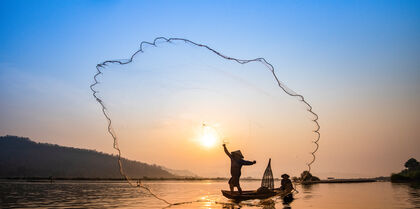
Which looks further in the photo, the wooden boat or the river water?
the river water

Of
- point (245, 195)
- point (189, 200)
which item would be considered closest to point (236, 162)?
point (245, 195)

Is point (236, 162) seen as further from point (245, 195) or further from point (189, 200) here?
point (189, 200)

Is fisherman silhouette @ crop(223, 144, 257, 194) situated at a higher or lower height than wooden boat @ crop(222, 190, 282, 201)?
higher

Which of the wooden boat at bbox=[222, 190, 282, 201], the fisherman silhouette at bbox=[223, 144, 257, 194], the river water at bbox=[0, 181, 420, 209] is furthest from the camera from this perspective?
the river water at bbox=[0, 181, 420, 209]

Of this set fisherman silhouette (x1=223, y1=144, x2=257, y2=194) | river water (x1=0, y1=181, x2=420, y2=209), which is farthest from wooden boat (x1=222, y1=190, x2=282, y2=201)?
fisherman silhouette (x1=223, y1=144, x2=257, y2=194)

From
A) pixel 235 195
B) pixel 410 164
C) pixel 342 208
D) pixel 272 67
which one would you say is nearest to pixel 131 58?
pixel 272 67

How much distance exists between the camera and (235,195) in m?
23.2

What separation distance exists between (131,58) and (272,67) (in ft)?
22.6

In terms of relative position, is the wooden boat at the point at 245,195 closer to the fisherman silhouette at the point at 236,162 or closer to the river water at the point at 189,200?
the river water at the point at 189,200

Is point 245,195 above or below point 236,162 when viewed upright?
below

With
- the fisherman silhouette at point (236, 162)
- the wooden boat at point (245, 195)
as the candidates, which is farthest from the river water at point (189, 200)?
the fisherman silhouette at point (236, 162)

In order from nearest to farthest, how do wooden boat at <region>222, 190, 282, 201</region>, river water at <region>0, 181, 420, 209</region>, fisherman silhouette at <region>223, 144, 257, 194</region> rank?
fisherman silhouette at <region>223, 144, 257, 194</region> → wooden boat at <region>222, 190, 282, 201</region> → river water at <region>0, 181, 420, 209</region>

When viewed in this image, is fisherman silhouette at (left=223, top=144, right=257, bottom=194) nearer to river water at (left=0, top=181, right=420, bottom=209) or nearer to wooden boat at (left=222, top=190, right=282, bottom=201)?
wooden boat at (left=222, top=190, right=282, bottom=201)

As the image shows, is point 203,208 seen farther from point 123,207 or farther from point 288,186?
point 288,186
